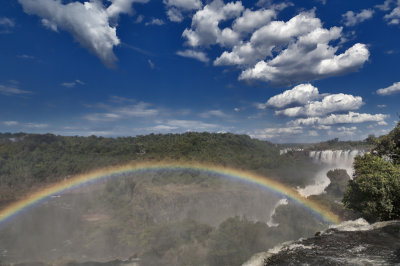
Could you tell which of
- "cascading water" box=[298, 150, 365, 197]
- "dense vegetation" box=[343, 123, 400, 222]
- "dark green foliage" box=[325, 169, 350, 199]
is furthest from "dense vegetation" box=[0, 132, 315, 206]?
"dense vegetation" box=[343, 123, 400, 222]

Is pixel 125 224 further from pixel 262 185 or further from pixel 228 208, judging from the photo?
pixel 262 185

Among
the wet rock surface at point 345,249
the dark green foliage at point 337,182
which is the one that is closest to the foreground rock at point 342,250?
the wet rock surface at point 345,249

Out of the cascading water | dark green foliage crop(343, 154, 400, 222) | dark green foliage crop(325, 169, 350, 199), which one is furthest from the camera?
the cascading water

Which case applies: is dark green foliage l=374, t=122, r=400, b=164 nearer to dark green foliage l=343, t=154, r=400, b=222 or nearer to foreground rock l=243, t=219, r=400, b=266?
dark green foliage l=343, t=154, r=400, b=222

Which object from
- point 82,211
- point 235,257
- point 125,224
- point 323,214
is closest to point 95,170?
point 82,211

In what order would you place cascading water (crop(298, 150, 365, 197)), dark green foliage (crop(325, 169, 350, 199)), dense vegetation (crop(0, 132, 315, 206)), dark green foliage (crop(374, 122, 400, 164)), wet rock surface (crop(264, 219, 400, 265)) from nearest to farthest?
wet rock surface (crop(264, 219, 400, 265))
dark green foliage (crop(374, 122, 400, 164))
dark green foliage (crop(325, 169, 350, 199))
cascading water (crop(298, 150, 365, 197))
dense vegetation (crop(0, 132, 315, 206))

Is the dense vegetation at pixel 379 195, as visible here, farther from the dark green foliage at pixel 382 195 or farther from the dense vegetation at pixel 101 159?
the dense vegetation at pixel 101 159
